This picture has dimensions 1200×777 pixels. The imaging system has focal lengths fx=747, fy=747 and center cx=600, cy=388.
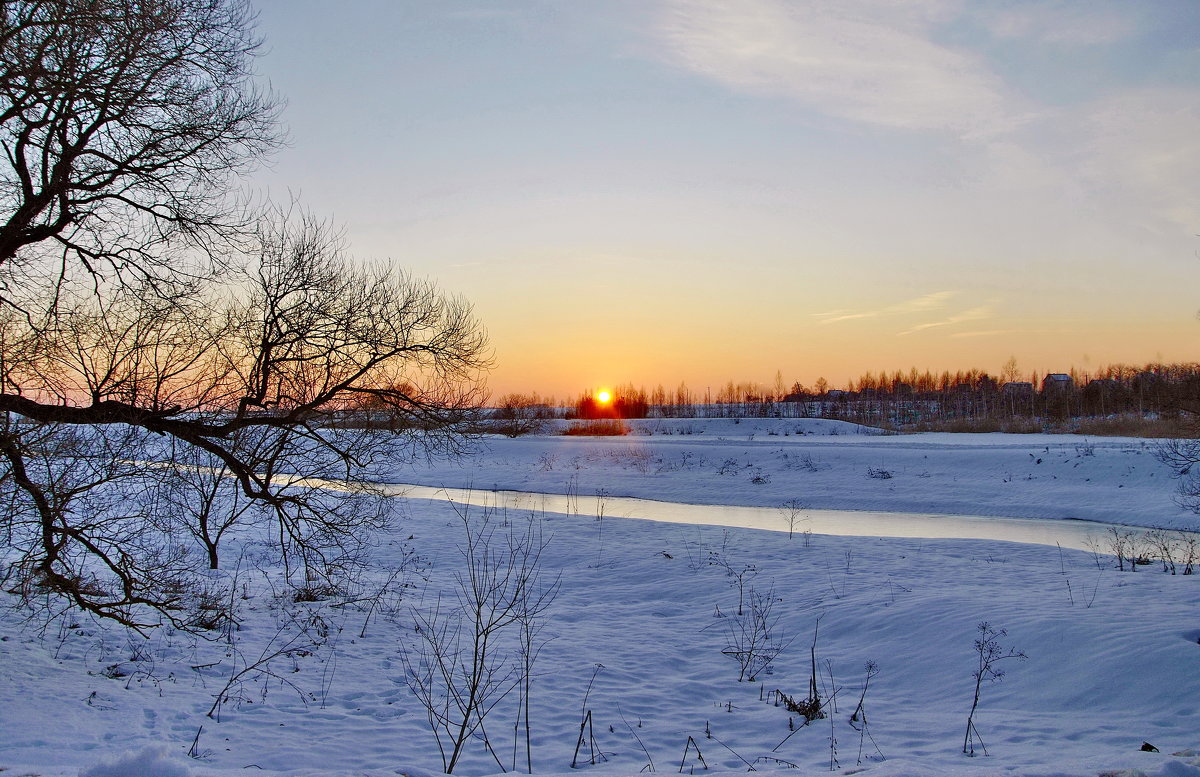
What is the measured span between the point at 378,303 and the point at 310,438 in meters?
2.31

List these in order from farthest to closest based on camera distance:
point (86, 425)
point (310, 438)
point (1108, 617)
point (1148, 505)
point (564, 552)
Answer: point (1148, 505) → point (564, 552) → point (310, 438) → point (1108, 617) → point (86, 425)

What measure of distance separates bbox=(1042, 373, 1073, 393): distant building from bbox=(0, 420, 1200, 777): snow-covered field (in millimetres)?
92061

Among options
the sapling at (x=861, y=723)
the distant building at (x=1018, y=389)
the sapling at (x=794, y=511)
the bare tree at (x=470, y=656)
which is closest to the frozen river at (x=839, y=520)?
the sapling at (x=794, y=511)

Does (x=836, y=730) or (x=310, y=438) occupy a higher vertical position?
(x=310, y=438)

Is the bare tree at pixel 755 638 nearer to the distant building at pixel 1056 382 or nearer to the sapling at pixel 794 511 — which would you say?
the sapling at pixel 794 511

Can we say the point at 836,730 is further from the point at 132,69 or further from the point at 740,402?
the point at 740,402

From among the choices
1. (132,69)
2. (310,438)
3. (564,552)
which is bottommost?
(564,552)

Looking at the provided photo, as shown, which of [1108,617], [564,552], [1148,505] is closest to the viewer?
[1108,617]

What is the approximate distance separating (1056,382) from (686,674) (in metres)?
108

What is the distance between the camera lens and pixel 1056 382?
323ft

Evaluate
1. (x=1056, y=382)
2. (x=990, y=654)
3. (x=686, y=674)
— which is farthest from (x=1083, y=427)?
(x=1056, y=382)

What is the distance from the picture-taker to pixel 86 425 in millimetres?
6941

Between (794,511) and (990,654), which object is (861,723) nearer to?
(990,654)

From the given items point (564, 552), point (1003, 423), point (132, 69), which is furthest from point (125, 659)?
point (1003, 423)
